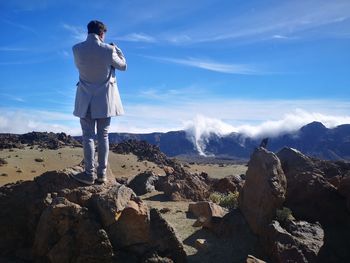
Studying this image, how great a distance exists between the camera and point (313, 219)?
1066 cm

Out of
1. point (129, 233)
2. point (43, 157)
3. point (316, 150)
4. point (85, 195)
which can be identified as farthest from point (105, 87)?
point (316, 150)

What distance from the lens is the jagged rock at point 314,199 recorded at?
10656mm

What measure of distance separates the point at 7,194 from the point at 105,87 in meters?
2.74

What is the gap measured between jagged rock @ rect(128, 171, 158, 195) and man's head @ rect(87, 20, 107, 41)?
11.5 metres

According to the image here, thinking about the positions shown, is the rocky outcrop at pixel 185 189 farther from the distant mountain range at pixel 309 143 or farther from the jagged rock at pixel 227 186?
the distant mountain range at pixel 309 143

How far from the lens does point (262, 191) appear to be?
1048 centimetres

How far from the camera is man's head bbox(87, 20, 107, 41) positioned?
338 inches

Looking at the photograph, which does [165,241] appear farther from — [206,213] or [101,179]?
[206,213]

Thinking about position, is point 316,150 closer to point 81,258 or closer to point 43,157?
point 43,157

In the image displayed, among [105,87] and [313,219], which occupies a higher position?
[105,87]

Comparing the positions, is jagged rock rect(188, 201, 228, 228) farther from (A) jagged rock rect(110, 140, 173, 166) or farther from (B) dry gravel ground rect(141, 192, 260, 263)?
(A) jagged rock rect(110, 140, 173, 166)

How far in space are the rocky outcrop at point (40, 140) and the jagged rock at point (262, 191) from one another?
110 feet

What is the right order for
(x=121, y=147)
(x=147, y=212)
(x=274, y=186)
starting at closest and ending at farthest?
1. (x=147, y=212)
2. (x=274, y=186)
3. (x=121, y=147)

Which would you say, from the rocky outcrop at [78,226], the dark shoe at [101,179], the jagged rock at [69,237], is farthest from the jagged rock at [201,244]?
the jagged rock at [69,237]
